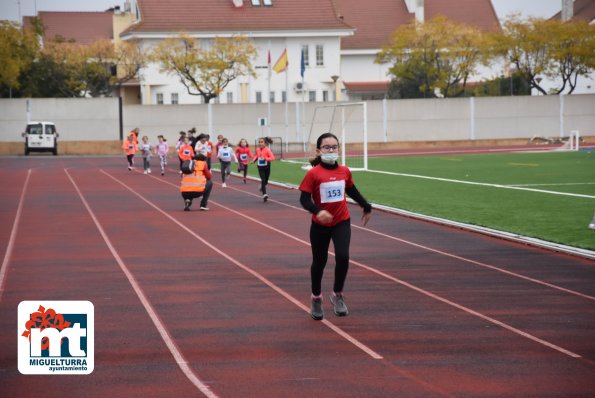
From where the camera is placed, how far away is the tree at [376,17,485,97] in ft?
242

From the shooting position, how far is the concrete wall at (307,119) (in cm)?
6041

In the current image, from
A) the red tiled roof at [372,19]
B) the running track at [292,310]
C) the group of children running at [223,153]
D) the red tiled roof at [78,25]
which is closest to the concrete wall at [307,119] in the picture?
the group of children running at [223,153]

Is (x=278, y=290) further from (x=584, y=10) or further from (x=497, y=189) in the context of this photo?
(x=584, y=10)

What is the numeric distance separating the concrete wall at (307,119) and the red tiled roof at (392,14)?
80.9ft

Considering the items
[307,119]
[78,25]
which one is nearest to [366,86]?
[307,119]

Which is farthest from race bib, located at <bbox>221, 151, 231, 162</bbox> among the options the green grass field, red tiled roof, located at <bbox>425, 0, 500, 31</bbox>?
red tiled roof, located at <bbox>425, 0, 500, 31</bbox>

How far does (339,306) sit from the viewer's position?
36.4 ft

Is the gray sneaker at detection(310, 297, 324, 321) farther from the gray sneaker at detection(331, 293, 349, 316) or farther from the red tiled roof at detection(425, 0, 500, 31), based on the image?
the red tiled roof at detection(425, 0, 500, 31)

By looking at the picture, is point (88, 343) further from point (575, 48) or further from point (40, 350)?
point (575, 48)

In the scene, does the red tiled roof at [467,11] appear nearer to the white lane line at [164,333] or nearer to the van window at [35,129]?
the van window at [35,129]

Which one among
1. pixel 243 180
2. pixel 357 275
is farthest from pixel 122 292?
pixel 243 180

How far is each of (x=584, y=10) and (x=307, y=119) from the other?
32862 millimetres

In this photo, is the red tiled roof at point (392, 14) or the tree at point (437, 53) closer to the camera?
the tree at point (437, 53)

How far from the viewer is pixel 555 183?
30.4 metres
